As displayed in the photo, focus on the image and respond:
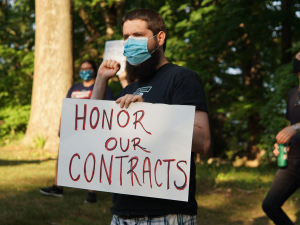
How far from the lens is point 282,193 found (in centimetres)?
338

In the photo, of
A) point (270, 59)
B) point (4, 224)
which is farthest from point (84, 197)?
point (270, 59)

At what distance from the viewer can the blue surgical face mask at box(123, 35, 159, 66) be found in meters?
1.97

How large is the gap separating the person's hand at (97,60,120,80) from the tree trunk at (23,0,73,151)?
717cm

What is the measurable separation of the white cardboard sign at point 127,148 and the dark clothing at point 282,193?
2077 mm

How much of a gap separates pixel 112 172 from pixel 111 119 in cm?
30

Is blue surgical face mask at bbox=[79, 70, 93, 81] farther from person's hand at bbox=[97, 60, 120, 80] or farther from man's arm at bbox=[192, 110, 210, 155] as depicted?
man's arm at bbox=[192, 110, 210, 155]

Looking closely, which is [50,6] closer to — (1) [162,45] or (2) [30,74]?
(2) [30,74]

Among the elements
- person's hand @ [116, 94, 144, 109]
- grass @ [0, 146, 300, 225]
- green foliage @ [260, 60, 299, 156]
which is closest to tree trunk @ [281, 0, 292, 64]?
green foliage @ [260, 60, 299, 156]

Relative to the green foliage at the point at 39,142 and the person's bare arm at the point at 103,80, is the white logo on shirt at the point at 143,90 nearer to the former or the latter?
the person's bare arm at the point at 103,80

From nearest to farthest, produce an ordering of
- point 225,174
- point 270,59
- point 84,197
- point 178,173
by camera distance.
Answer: point 178,173 < point 84,197 < point 225,174 < point 270,59

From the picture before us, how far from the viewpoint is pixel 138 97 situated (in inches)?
69.9

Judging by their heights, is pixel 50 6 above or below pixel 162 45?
above

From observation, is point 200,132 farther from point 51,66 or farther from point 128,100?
point 51,66

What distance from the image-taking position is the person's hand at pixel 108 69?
214 centimetres
